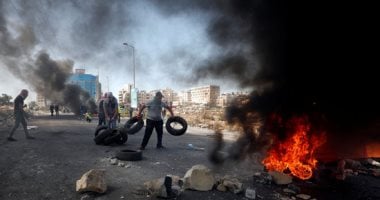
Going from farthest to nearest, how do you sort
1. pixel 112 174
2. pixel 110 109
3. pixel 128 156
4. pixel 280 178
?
pixel 110 109 < pixel 128 156 < pixel 112 174 < pixel 280 178

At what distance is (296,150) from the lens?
6.79m

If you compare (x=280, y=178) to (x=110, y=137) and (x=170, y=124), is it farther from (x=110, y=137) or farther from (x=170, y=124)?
(x=110, y=137)

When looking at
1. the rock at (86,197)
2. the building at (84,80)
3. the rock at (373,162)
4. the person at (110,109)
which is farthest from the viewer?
the building at (84,80)

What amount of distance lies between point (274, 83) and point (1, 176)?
6500 millimetres

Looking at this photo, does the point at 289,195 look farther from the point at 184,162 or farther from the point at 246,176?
the point at 184,162

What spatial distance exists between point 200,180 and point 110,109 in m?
7.39

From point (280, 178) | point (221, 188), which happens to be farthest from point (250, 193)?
point (280, 178)

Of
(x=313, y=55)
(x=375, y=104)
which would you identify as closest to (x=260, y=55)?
(x=313, y=55)

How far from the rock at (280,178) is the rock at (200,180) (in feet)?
4.64

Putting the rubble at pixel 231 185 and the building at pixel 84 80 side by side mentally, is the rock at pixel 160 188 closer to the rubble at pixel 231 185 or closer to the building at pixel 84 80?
the rubble at pixel 231 185

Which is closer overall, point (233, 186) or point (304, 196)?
point (304, 196)

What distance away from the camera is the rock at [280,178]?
6137mm

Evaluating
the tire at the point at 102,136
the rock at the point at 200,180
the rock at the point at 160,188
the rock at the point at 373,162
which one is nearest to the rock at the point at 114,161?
the rock at the point at 160,188

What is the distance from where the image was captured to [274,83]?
7625mm
